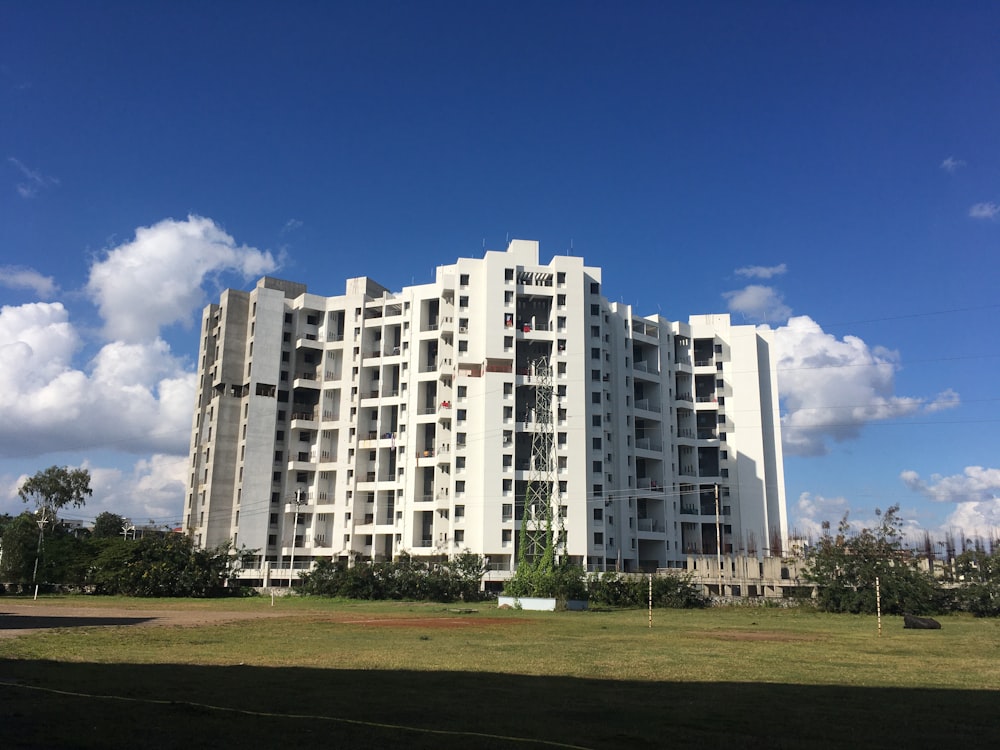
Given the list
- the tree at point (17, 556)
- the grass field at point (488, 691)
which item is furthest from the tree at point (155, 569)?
the grass field at point (488, 691)

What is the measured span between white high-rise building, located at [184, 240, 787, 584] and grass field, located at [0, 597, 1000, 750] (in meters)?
53.5

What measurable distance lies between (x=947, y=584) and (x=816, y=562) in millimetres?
9332

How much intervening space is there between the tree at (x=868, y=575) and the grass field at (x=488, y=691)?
26825 mm

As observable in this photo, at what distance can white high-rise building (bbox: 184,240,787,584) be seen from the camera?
294 feet

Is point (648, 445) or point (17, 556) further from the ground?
point (648, 445)

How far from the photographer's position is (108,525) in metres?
132

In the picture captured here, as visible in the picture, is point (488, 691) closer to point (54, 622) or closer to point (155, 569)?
point (54, 622)

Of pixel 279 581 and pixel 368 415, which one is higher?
pixel 368 415

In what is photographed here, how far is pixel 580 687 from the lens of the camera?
17734 millimetres

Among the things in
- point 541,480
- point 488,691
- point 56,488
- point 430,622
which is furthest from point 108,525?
point 488,691

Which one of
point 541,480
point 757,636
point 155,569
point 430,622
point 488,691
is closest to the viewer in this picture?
point 488,691

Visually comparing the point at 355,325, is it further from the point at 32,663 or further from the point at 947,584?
the point at 32,663

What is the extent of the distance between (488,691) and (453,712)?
2.95 metres

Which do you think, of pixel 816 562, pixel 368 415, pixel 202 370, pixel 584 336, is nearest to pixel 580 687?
pixel 816 562
